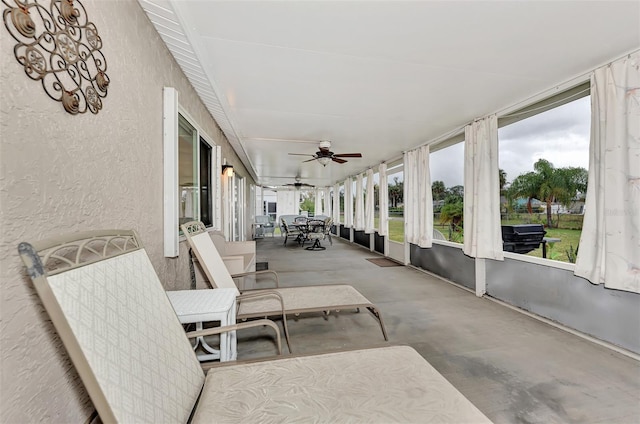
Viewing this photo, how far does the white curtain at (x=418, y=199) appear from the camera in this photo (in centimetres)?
474

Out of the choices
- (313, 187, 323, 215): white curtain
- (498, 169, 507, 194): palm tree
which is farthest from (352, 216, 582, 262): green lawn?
(313, 187, 323, 215): white curtain

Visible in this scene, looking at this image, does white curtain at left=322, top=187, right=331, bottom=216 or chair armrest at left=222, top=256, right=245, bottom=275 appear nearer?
chair armrest at left=222, top=256, right=245, bottom=275

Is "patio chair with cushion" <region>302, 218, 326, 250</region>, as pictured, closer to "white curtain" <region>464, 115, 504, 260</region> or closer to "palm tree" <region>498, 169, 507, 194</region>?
"white curtain" <region>464, 115, 504, 260</region>

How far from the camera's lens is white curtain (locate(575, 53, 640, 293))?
202cm

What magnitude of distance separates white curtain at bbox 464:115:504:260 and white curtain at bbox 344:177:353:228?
5948 mm

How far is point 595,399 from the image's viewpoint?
1.64m

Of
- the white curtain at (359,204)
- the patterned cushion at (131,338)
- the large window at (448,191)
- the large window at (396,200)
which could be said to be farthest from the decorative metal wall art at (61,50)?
→ the white curtain at (359,204)

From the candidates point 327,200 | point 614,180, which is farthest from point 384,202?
point 327,200

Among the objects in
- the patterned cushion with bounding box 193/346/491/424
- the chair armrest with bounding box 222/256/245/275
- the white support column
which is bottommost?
the white support column

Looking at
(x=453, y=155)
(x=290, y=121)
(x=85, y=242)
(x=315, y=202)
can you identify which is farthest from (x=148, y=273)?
(x=315, y=202)

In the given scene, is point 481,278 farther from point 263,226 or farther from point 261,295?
point 263,226

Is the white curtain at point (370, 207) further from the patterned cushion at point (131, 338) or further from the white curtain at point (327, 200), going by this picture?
the patterned cushion at point (131, 338)

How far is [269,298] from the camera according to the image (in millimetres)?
2482

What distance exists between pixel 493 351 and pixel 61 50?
3.24m
